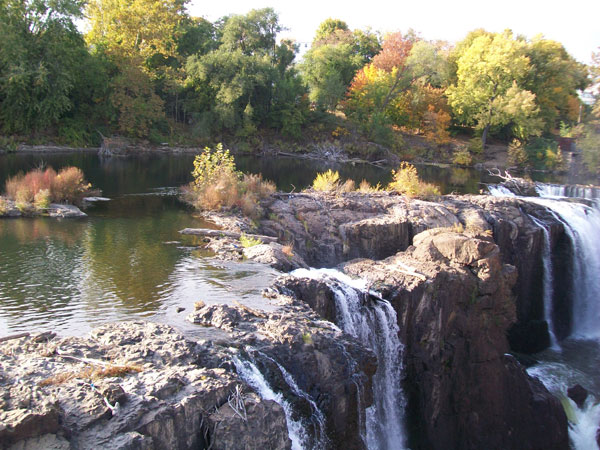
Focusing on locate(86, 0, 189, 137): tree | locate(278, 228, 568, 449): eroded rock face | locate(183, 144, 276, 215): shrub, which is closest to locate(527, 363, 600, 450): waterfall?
locate(278, 228, 568, 449): eroded rock face

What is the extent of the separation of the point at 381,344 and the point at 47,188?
12.6 meters

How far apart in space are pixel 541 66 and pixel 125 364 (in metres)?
48.1

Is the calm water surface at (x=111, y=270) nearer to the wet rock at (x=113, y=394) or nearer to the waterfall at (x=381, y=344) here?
the wet rock at (x=113, y=394)

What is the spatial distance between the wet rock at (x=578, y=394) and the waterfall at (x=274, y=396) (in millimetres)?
9852

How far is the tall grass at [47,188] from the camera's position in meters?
16.7

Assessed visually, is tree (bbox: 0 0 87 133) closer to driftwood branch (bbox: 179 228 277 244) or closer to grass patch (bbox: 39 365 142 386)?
driftwood branch (bbox: 179 228 277 244)

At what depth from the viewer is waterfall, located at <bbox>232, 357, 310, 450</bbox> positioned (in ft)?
23.3

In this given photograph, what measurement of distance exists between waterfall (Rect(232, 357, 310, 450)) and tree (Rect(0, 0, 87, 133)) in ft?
112

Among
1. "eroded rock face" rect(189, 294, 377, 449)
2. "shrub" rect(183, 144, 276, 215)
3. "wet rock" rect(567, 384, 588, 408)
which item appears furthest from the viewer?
"shrub" rect(183, 144, 276, 215)

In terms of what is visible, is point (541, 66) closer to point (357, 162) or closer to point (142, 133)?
point (357, 162)

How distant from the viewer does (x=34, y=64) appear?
3581 cm

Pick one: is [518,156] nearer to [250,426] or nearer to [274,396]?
[274,396]

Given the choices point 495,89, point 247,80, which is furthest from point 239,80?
point 495,89

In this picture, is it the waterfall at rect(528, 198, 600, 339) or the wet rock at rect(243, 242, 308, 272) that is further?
the waterfall at rect(528, 198, 600, 339)
